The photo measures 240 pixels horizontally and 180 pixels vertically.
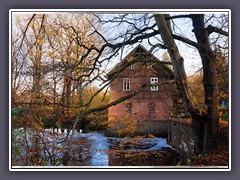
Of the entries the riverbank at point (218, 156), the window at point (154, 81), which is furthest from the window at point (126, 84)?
the riverbank at point (218, 156)

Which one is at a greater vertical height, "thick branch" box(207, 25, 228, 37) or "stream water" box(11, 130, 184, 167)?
"thick branch" box(207, 25, 228, 37)

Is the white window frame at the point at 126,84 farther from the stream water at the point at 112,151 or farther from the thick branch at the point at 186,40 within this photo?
the thick branch at the point at 186,40

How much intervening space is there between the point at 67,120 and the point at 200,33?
178 cm

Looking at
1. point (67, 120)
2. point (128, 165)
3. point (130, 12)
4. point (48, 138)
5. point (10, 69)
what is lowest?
point (128, 165)

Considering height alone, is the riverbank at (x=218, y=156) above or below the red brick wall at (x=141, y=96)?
below

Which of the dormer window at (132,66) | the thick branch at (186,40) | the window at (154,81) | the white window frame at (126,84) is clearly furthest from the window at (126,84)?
the thick branch at (186,40)

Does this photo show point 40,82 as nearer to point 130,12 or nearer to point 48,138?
point 48,138

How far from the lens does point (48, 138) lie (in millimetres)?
3033

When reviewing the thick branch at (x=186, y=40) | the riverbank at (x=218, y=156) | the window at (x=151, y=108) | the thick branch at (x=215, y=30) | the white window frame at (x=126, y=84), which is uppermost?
the thick branch at (x=215, y=30)

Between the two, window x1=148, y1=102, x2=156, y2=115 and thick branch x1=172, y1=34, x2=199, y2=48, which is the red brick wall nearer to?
window x1=148, y1=102, x2=156, y2=115

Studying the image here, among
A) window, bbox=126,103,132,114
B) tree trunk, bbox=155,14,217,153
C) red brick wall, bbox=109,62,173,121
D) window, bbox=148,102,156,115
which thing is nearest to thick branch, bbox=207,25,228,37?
tree trunk, bbox=155,14,217,153

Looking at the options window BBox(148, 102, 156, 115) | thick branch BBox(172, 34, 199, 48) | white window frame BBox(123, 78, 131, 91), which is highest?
thick branch BBox(172, 34, 199, 48)

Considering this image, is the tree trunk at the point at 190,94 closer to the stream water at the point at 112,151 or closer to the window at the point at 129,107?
the stream water at the point at 112,151
